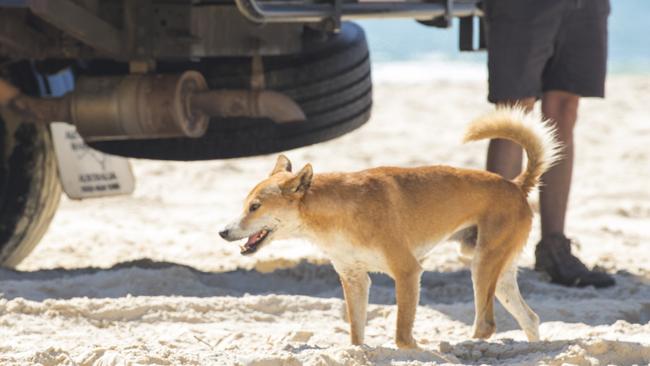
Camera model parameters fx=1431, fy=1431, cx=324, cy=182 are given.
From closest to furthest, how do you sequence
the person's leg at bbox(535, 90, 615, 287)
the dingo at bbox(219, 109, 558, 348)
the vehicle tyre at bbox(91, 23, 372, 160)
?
the dingo at bbox(219, 109, 558, 348) → the vehicle tyre at bbox(91, 23, 372, 160) → the person's leg at bbox(535, 90, 615, 287)

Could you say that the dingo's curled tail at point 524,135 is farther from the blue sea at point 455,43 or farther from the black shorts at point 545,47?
the blue sea at point 455,43

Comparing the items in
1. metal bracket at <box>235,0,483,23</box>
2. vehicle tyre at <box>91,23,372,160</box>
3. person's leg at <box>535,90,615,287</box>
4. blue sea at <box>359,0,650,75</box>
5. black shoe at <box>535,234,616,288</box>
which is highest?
metal bracket at <box>235,0,483,23</box>

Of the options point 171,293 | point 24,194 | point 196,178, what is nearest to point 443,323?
point 171,293

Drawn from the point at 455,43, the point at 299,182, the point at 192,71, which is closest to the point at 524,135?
the point at 299,182

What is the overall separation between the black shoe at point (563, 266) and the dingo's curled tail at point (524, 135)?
133cm

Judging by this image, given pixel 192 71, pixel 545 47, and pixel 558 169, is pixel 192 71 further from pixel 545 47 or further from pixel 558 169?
pixel 558 169

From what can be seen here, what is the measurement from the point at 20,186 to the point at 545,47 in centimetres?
251

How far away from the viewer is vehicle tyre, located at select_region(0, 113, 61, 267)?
21.8 ft

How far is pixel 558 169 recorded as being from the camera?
663cm

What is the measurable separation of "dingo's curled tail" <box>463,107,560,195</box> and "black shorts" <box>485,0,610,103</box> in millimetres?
1073

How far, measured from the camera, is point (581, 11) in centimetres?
655

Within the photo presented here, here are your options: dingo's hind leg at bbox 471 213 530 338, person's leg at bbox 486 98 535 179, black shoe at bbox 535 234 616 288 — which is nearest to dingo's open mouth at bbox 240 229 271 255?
dingo's hind leg at bbox 471 213 530 338

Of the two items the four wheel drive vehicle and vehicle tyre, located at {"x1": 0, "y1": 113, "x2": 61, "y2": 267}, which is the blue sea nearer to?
vehicle tyre, located at {"x1": 0, "y1": 113, "x2": 61, "y2": 267}

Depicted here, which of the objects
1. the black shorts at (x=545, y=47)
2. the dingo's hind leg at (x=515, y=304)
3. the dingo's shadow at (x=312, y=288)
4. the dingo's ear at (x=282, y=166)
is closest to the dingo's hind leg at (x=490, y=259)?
the dingo's hind leg at (x=515, y=304)
